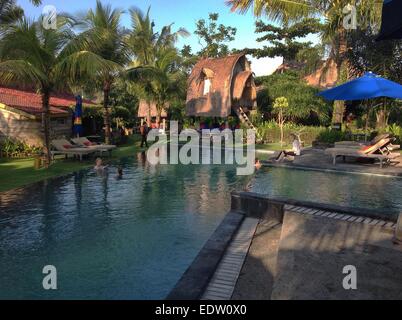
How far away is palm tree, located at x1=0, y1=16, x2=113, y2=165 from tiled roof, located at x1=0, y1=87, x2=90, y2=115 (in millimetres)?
5708

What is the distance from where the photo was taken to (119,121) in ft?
106

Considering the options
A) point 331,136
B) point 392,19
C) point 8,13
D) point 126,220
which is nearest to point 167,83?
point 8,13

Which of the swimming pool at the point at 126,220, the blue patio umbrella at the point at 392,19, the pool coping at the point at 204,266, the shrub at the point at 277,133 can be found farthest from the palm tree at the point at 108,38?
the blue patio umbrella at the point at 392,19

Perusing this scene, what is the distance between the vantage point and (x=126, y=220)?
8.62 metres

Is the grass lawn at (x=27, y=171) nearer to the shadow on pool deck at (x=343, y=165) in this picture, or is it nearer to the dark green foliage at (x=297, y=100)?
the shadow on pool deck at (x=343, y=165)

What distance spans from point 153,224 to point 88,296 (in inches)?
127

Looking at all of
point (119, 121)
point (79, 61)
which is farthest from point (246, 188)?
point (119, 121)

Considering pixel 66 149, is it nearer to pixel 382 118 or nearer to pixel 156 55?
pixel 156 55

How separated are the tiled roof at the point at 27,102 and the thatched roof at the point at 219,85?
10118 millimetres

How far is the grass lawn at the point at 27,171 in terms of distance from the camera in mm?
12648

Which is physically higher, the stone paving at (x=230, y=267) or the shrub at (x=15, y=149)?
the shrub at (x=15, y=149)

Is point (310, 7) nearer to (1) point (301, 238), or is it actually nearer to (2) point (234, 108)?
(2) point (234, 108)

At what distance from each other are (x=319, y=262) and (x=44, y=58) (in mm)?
13380

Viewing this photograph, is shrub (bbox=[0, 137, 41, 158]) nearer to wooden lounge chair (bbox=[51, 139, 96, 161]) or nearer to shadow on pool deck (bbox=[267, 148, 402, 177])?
wooden lounge chair (bbox=[51, 139, 96, 161])
